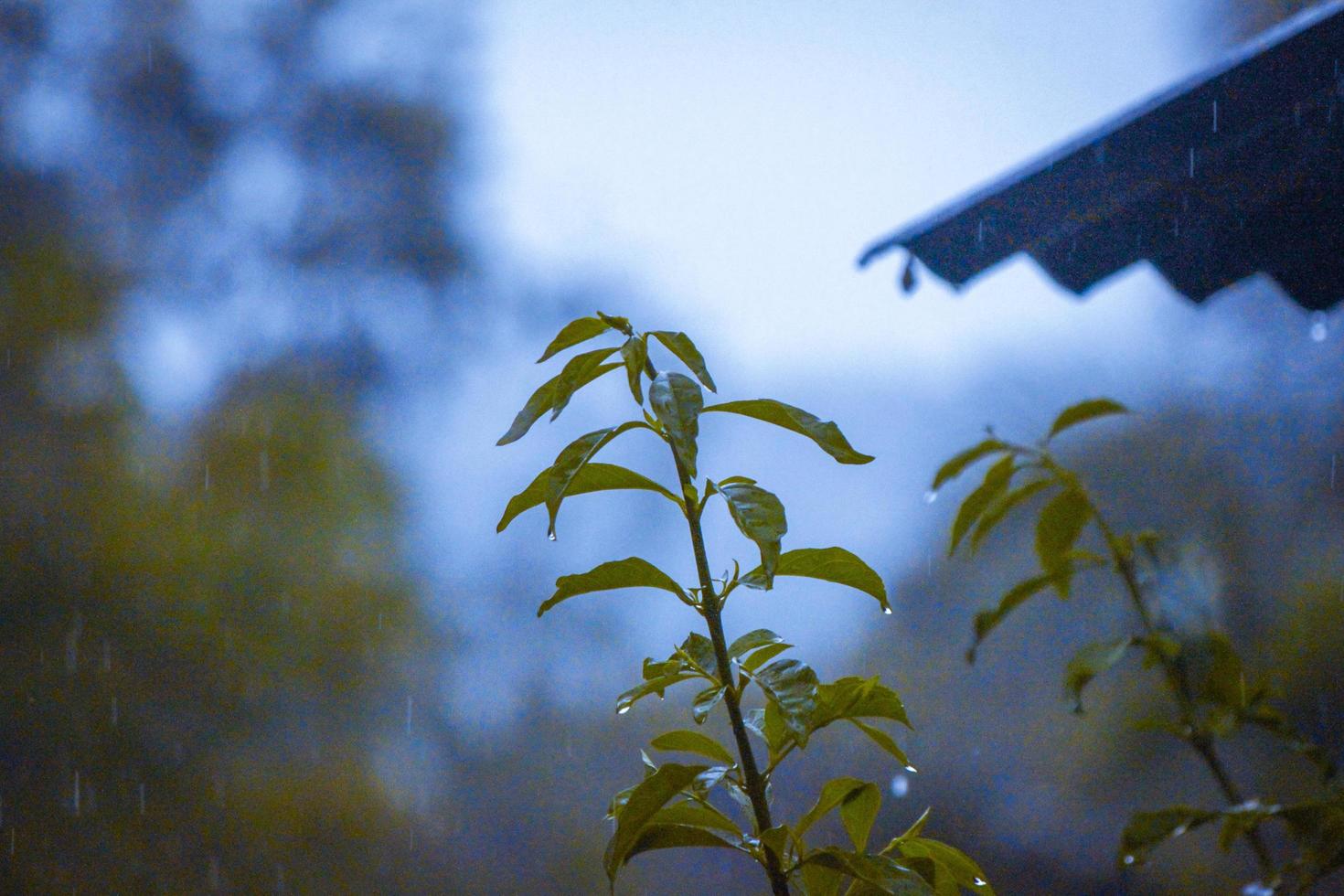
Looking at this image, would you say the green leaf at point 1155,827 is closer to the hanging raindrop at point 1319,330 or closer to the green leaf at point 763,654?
the green leaf at point 763,654

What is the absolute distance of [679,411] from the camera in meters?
0.42

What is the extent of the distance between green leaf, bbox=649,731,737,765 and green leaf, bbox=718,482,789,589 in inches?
3.9

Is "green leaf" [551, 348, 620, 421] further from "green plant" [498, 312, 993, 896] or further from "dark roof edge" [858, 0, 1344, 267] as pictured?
"dark roof edge" [858, 0, 1344, 267]

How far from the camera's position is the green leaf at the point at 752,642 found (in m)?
0.48

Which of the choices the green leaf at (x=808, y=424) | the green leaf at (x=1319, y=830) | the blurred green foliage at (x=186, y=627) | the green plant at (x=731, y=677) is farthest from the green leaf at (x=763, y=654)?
the blurred green foliage at (x=186, y=627)

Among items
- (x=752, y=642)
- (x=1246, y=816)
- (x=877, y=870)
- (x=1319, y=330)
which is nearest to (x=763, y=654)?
(x=752, y=642)

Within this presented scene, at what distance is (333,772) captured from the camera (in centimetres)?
182

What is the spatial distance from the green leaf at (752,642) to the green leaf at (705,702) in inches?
1.5

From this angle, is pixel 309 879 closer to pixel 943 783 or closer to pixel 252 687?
pixel 252 687

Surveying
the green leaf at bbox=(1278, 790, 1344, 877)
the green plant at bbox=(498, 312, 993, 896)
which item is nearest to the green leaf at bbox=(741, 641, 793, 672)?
the green plant at bbox=(498, 312, 993, 896)

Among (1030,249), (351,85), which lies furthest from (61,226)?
(1030,249)

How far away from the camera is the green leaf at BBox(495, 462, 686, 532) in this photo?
1.53 feet

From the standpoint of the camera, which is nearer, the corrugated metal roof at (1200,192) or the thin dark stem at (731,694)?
the thin dark stem at (731,694)

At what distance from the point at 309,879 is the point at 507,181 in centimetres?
153
